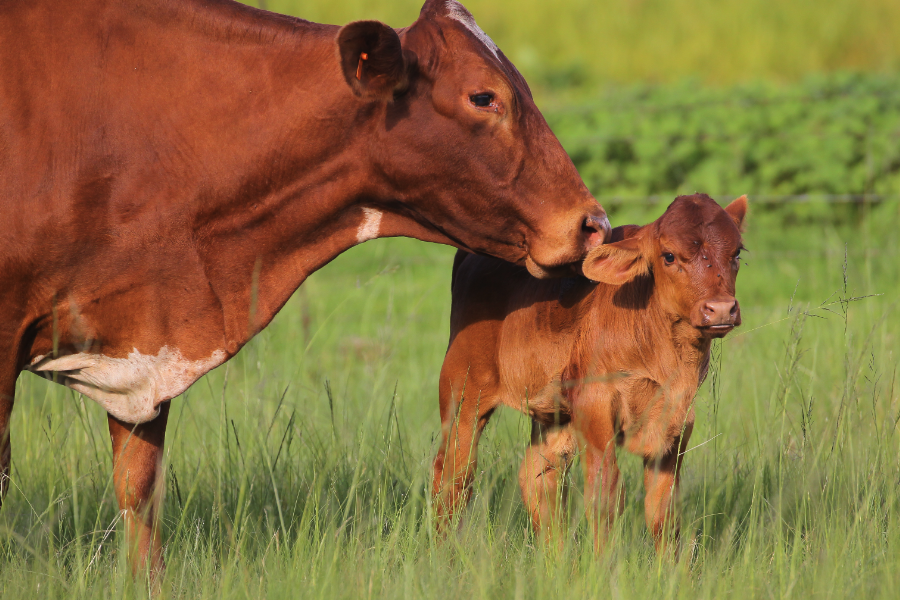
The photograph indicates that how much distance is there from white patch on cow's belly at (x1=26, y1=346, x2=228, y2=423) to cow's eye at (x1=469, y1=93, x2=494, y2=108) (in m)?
1.10

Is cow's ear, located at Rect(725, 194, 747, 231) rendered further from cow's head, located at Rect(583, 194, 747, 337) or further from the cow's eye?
the cow's eye

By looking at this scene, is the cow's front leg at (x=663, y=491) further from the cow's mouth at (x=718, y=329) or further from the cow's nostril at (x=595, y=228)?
the cow's nostril at (x=595, y=228)

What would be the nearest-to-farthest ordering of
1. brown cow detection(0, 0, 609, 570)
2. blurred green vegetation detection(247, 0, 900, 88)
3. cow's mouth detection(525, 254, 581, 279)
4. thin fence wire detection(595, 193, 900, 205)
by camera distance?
brown cow detection(0, 0, 609, 570)
cow's mouth detection(525, 254, 581, 279)
thin fence wire detection(595, 193, 900, 205)
blurred green vegetation detection(247, 0, 900, 88)

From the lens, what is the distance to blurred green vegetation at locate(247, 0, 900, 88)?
1484cm

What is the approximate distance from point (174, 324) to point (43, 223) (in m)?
0.48

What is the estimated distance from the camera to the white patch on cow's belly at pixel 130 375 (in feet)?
9.57

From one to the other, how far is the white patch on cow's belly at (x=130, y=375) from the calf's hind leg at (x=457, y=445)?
2.92 ft

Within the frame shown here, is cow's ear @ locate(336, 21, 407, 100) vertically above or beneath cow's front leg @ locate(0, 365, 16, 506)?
above

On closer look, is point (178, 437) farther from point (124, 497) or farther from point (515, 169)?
point (515, 169)

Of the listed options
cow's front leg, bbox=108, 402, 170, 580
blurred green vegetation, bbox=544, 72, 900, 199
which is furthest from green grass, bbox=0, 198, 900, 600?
blurred green vegetation, bbox=544, 72, 900, 199

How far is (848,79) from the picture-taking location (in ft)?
35.8

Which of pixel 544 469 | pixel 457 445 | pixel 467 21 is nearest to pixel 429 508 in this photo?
pixel 457 445

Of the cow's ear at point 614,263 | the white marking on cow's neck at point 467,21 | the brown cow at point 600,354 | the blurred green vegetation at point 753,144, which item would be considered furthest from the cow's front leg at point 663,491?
the blurred green vegetation at point 753,144

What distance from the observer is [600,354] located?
125 inches
